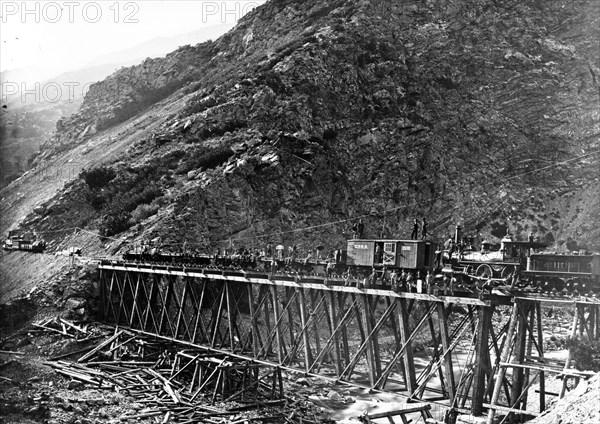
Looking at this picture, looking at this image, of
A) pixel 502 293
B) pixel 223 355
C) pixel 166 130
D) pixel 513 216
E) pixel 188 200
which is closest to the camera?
pixel 502 293

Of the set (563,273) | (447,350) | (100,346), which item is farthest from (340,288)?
(100,346)

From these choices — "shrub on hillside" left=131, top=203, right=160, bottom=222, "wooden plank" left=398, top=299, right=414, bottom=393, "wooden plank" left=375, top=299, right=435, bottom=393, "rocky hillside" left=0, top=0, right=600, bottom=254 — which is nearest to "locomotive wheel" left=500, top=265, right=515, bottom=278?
"wooden plank" left=375, top=299, right=435, bottom=393

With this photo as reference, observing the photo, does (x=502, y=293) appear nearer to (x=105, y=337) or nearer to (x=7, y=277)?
(x=105, y=337)

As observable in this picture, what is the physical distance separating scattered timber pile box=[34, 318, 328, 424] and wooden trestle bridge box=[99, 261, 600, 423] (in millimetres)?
1072

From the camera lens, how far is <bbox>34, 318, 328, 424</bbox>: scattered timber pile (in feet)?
95.9

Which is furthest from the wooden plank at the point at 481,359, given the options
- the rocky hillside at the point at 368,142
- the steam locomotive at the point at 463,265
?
the rocky hillside at the point at 368,142

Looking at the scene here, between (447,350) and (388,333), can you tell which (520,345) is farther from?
(388,333)

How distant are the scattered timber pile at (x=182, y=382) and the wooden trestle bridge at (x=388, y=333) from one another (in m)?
1.07

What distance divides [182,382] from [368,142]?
37124 mm

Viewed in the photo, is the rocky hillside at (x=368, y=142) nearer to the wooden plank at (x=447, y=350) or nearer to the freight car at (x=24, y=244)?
the freight car at (x=24, y=244)

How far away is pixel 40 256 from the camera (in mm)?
50938

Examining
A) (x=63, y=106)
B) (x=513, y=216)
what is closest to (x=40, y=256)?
(x=513, y=216)

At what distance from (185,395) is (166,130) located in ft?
132

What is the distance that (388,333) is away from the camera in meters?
50.8
